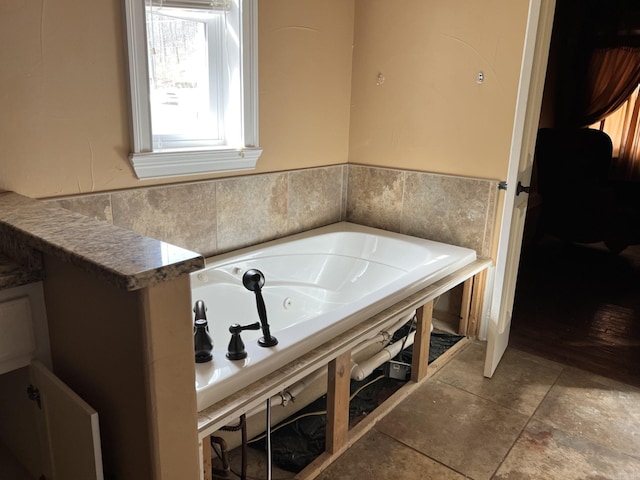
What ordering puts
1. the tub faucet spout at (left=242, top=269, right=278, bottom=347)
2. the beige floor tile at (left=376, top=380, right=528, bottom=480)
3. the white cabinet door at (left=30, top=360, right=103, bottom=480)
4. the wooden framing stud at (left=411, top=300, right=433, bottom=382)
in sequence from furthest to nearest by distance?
the wooden framing stud at (left=411, top=300, right=433, bottom=382) → the beige floor tile at (left=376, top=380, right=528, bottom=480) → the tub faucet spout at (left=242, top=269, right=278, bottom=347) → the white cabinet door at (left=30, top=360, right=103, bottom=480)

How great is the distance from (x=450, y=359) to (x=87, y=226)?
2008 mm

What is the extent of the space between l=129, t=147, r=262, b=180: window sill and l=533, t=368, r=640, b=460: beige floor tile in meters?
1.80

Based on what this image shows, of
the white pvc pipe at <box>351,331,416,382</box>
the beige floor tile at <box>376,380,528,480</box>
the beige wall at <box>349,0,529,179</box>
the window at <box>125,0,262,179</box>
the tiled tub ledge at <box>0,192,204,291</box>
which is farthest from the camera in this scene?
the beige wall at <box>349,0,529,179</box>

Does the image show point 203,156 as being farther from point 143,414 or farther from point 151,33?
point 143,414

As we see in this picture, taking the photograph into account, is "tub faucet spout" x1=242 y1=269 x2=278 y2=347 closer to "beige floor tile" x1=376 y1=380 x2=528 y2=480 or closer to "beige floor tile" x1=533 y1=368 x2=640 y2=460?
"beige floor tile" x1=376 y1=380 x2=528 y2=480

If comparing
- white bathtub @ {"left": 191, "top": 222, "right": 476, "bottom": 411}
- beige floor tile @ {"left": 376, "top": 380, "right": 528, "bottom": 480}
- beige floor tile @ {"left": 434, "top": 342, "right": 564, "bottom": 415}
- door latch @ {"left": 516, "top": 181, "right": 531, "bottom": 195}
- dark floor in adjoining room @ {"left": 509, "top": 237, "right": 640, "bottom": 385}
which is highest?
door latch @ {"left": 516, "top": 181, "right": 531, "bottom": 195}

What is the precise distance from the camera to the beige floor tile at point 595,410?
207 cm

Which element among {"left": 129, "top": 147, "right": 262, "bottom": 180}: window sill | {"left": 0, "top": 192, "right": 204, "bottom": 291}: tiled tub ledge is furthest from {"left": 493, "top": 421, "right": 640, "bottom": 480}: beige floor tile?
{"left": 129, "top": 147, "right": 262, "bottom": 180}: window sill

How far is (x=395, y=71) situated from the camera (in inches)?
116

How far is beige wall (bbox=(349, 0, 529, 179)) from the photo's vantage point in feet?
8.45

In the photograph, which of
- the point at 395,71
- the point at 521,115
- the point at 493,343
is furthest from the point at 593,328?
the point at 395,71

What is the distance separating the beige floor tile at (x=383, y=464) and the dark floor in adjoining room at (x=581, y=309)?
117 cm

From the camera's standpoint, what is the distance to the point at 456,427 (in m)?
2.11

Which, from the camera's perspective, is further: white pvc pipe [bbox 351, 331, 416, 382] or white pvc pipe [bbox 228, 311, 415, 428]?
white pvc pipe [bbox 351, 331, 416, 382]
